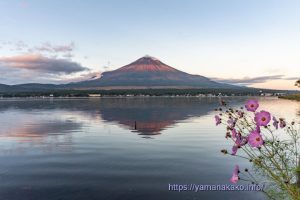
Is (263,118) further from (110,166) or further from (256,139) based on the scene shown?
(110,166)

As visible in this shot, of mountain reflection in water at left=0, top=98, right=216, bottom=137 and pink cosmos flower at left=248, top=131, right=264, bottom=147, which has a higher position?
pink cosmos flower at left=248, top=131, right=264, bottom=147

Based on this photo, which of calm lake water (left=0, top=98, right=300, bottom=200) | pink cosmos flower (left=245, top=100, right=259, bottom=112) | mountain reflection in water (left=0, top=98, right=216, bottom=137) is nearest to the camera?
pink cosmos flower (left=245, top=100, right=259, bottom=112)

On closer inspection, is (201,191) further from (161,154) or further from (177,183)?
(161,154)

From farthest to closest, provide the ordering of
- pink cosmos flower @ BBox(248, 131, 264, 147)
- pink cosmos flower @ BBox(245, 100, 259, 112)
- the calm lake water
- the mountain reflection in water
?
the mountain reflection in water
the calm lake water
pink cosmos flower @ BBox(245, 100, 259, 112)
pink cosmos flower @ BBox(248, 131, 264, 147)

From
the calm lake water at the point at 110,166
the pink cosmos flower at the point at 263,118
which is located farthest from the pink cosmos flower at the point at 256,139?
the calm lake water at the point at 110,166

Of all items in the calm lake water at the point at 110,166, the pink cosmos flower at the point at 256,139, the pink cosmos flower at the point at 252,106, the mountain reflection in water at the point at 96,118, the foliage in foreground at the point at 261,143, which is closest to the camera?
the pink cosmos flower at the point at 256,139

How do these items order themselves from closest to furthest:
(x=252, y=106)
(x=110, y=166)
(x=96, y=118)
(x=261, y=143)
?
(x=261, y=143) < (x=252, y=106) < (x=110, y=166) < (x=96, y=118)

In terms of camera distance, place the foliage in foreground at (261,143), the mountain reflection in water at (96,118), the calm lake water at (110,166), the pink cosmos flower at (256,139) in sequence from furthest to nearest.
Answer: the mountain reflection in water at (96,118) → the calm lake water at (110,166) → the foliage in foreground at (261,143) → the pink cosmos flower at (256,139)

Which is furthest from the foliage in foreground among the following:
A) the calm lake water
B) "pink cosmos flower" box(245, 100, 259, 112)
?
the calm lake water

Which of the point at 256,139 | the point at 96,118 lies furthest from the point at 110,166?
the point at 96,118

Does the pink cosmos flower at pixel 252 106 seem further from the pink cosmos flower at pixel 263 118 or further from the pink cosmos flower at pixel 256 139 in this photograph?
the pink cosmos flower at pixel 256 139

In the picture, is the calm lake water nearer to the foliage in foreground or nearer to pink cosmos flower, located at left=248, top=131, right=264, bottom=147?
the foliage in foreground

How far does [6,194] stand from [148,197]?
7261 millimetres

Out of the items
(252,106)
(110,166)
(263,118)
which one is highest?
(252,106)
